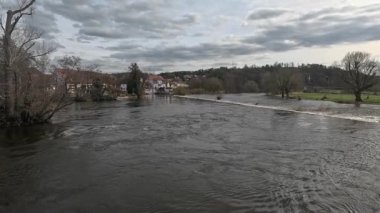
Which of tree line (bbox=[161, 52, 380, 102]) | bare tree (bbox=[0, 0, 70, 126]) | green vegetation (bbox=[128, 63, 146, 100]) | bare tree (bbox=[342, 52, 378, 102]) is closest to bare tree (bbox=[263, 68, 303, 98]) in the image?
tree line (bbox=[161, 52, 380, 102])

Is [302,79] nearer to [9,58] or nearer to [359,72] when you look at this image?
[359,72]

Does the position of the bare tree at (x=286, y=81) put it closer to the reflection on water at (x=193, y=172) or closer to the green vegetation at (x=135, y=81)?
the green vegetation at (x=135, y=81)

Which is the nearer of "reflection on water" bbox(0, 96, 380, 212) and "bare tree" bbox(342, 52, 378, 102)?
"reflection on water" bbox(0, 96, 380, 212)

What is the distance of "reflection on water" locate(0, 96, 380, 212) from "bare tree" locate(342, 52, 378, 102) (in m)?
38.5

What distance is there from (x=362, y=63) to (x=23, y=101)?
51657 millimetres

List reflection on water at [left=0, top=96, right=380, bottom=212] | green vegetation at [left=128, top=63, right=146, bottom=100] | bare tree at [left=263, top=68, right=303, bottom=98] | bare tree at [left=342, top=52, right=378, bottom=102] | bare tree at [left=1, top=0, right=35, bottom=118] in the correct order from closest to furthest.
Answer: reflection on water at [left=0, top=96, right=380, bottom=212], bare tree at [left=1, top=0, right=35, bottom=118], bare tree at [left=342, top=52, right=378, bottom=102], bare tree at [left=263, top=68, right=303, bottom=98], green vegetation at [left=128, top=63, right=146, bottom=100]

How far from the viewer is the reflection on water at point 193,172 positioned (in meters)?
11.0

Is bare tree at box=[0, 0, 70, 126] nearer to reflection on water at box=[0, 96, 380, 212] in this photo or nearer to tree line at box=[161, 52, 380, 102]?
reflection on water at box=[0, 96, 380, 212]

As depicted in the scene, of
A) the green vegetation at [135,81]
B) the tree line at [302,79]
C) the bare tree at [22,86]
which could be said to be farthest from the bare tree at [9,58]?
the green vegetation at [135,81]

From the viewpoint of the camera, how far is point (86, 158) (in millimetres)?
18047

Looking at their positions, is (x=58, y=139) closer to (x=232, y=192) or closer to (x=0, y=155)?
(x=0, y=155)

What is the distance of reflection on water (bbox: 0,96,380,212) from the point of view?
434 inches

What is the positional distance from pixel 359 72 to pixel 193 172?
55.2 meters

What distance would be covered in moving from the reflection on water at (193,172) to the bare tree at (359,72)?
38538mm
